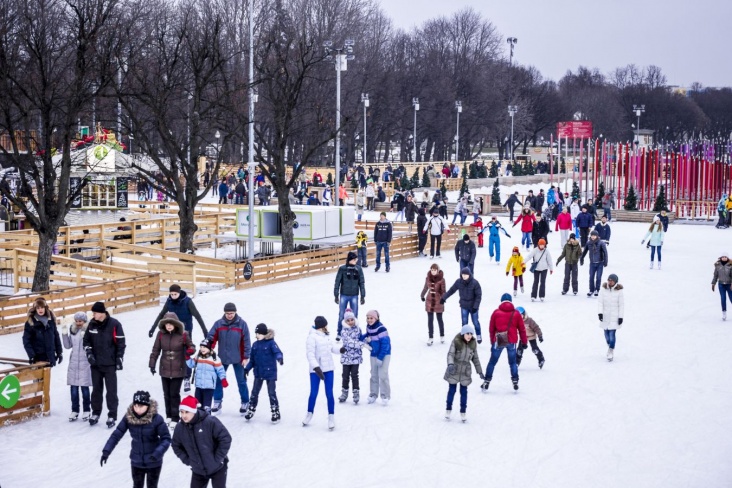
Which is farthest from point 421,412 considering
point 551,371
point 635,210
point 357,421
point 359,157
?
point 359,157

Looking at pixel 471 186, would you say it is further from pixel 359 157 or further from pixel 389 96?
pixel 359 157

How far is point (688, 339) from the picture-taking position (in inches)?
675

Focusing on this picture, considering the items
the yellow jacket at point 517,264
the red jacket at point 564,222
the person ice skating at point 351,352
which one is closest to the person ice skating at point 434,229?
the red jacket at point 564,222

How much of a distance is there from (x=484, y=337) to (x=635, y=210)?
27256 millimetres

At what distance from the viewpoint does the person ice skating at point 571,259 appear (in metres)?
20.9

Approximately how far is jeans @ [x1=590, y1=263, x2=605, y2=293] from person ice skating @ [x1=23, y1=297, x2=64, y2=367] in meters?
11.4

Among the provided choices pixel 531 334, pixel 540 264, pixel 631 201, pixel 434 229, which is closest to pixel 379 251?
pixel 434 229

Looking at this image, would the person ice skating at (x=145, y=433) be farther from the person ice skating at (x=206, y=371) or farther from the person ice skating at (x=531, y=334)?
the person ice skating at (x=531, y=334)

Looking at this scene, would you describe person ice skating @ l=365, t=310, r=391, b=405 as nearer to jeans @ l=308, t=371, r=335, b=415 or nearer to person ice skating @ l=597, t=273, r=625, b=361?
jeans @ l=308, t=371, r=335, b=415

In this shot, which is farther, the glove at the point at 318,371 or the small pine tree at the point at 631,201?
the small pine tree at the point at 631,201

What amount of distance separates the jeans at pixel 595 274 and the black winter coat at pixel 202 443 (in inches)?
541

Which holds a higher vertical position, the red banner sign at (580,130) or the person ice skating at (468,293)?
the red banner sign at (580,130)

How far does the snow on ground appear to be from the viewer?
1052 centimetres

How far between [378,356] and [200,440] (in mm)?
4835
